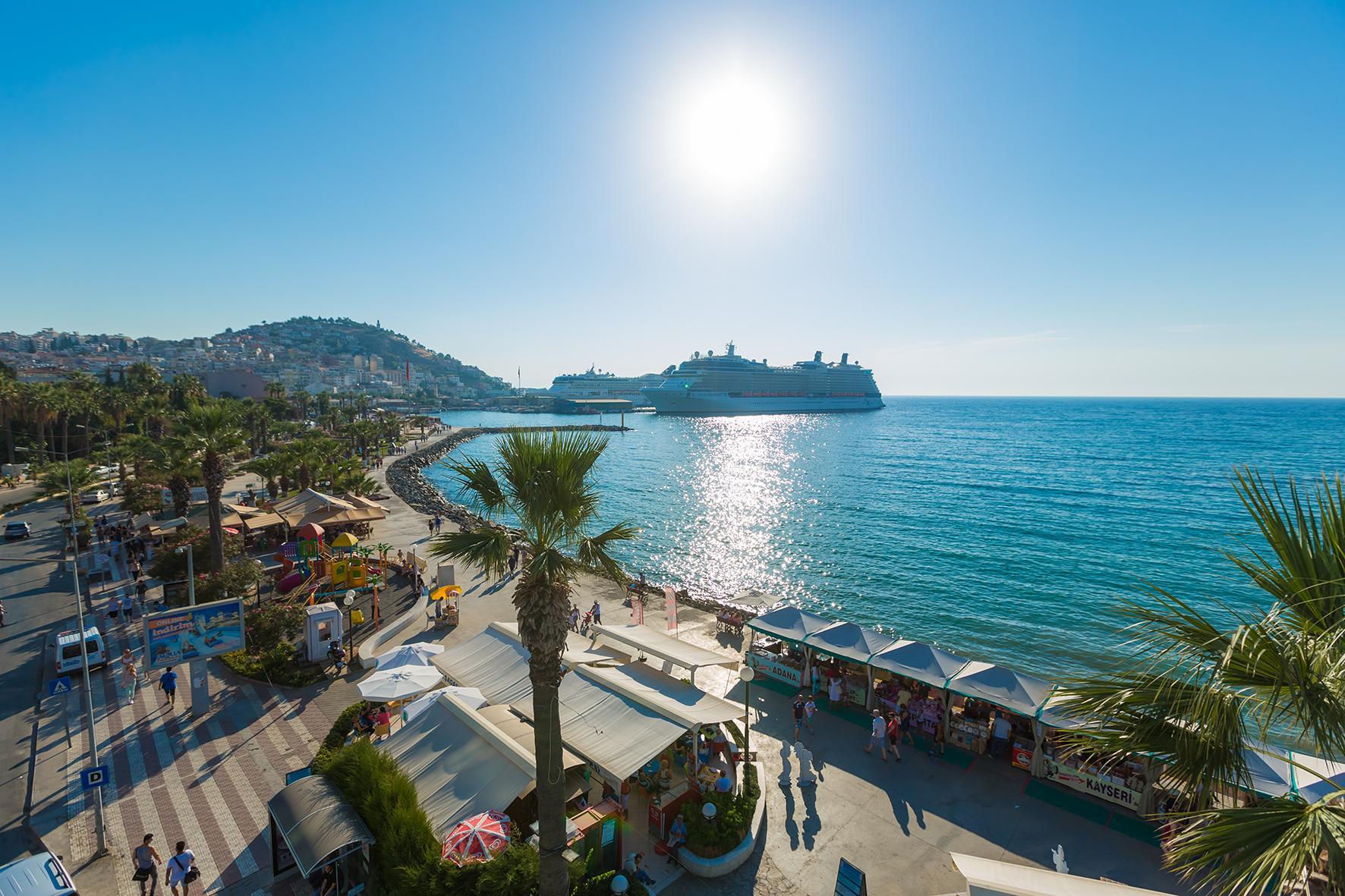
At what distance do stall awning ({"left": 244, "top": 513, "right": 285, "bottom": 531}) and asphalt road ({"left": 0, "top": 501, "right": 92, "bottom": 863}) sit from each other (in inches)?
223

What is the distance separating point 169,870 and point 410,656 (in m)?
5.58

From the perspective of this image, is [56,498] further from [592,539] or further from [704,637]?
[592,539]

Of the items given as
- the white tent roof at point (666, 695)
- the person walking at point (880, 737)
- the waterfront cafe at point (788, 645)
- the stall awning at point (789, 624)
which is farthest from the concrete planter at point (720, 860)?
the stall awning at point (789, 624)

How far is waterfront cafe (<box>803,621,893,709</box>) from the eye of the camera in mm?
14656

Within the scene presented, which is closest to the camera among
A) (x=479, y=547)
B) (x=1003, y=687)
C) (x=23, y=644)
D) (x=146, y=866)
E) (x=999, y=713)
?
(x=479, y=547)

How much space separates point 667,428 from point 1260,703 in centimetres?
11870

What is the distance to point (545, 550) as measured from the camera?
757 centimetres

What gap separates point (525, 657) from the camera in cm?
1294

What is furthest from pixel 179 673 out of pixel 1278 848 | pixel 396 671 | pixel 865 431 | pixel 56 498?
pixel 865 431

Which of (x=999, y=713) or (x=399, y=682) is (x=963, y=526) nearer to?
(x=999, y=713)

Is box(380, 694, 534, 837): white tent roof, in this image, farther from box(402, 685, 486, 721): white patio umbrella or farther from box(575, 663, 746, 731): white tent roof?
box(575, 663, 746, 731): white tent roof

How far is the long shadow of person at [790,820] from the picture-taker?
1007cm

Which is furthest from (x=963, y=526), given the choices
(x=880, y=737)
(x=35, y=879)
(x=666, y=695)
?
(x=35, y=879)

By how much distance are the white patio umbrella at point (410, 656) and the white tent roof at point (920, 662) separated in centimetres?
1062
